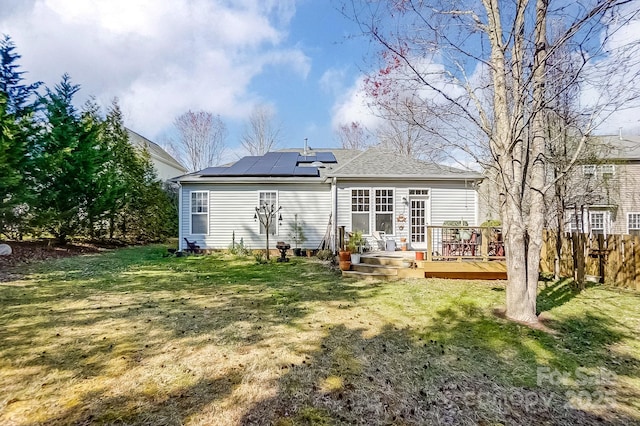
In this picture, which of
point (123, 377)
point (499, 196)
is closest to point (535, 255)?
point (499, 196)

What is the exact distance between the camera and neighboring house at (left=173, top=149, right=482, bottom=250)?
10820mm

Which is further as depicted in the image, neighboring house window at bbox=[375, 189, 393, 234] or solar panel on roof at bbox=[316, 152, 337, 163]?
solar panel on roof at bbox=[316, 152, 337, 163]

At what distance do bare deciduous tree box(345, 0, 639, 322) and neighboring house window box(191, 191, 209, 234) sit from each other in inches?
348

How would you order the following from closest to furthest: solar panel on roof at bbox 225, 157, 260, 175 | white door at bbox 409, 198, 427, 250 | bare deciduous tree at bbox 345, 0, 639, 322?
bare deciduous tree at bbox 345, 0, 639, 322 → white door at bbox 409, 198, 427, 250 → solar panel on roof at bbox 225, 157, 260, 175

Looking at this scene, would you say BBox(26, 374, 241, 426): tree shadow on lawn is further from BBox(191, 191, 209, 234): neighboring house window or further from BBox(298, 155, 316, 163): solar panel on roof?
BBox(298, 155, 316, 163): solar panel on roof

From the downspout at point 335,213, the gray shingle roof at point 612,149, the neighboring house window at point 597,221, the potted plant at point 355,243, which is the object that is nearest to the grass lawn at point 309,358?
the potted plant at point 355,243

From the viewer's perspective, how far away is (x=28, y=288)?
6.07 metres

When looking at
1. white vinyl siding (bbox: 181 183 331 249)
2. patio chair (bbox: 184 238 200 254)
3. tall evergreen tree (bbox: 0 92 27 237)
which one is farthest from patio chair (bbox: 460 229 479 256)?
tall evergreen tree (bbox: 0 92 27 237)

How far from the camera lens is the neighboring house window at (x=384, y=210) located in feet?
35.6

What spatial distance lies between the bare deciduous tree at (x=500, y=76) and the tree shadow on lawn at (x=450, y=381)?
953 mm

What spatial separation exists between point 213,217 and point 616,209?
18826mm

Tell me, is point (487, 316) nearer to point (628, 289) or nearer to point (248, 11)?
point (628, 289)

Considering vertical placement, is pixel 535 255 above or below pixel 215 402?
above

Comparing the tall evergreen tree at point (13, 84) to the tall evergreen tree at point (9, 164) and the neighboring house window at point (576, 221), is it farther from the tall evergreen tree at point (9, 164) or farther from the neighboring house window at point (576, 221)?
the neighboring house window at point (576, 221)
